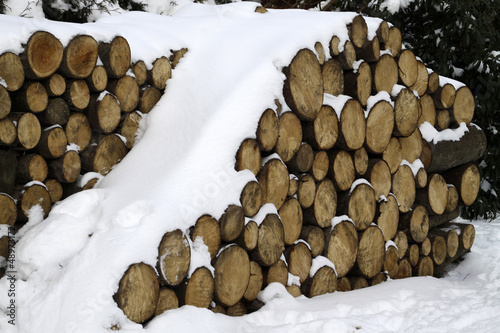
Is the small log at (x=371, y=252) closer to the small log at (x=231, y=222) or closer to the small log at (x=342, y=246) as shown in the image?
the small log at (x=342, y=246)

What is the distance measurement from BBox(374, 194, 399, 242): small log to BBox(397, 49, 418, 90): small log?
0.78 m

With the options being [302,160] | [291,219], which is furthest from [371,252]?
[302,160]

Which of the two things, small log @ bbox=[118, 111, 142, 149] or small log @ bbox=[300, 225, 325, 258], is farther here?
small log @ bbox=[300, 225, 325, 258]

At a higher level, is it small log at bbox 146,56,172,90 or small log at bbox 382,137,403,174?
small log at bbox 146,56,172,90

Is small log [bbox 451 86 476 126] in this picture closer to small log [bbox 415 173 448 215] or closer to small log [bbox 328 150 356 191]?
small log [bbox 415 173 448 215]

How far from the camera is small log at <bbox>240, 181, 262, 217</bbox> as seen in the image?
2.75 metres

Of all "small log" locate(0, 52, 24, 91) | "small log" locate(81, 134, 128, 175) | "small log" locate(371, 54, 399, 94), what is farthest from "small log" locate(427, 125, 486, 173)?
"small log" locate(0, 52, 24, 91)

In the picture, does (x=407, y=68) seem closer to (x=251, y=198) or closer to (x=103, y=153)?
(x=251, y=198)

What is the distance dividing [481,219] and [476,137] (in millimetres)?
1529

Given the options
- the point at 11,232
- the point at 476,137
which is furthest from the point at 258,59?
the point at 476,137

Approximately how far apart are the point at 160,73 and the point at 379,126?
4.59ft

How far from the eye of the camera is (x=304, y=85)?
317 centimetres

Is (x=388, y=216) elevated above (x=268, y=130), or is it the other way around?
(x=268, y=130)

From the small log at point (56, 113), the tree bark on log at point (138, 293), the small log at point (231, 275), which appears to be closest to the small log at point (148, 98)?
the small log at point (56, 113)
